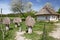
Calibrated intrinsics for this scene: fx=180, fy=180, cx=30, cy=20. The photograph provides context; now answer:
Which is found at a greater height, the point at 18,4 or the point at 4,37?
the point at 18,4

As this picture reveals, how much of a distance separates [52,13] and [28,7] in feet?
62.6

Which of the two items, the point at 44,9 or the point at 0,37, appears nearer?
the point at 0,37

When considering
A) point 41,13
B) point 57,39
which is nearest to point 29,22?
point 57,39

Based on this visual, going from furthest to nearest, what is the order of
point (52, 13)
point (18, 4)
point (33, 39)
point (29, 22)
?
point (18, 4) → point (52, 13) → point (29, 22) → point (33, 39)

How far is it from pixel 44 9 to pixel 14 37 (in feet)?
104

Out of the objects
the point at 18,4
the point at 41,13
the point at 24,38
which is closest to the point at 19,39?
the point at 24,38

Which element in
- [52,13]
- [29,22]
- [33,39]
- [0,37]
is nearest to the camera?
[33,39]

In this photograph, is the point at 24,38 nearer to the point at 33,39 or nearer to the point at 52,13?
the point at 33,39

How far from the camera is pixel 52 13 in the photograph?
50.0m

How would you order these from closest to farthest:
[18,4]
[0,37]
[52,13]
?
[0,37]
[52,13]
[18,4]

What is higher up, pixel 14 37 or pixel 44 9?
pixel 44 9

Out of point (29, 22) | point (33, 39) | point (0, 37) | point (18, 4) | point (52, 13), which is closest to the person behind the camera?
point (33, 39)

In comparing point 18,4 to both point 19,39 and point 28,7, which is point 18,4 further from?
point 19,39

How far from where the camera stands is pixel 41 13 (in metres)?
50.2
